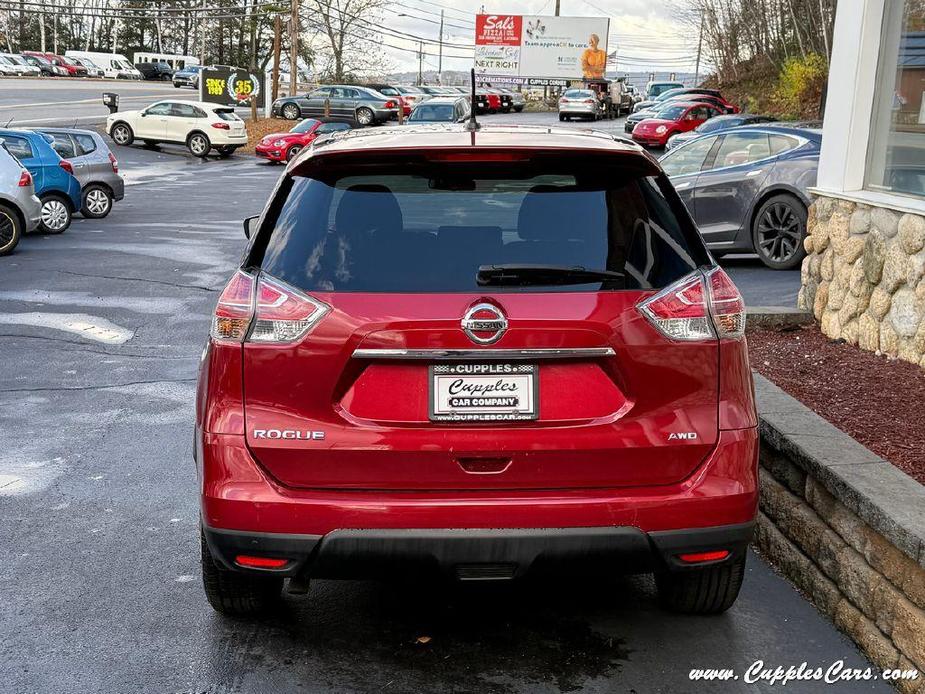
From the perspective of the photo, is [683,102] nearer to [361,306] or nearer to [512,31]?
[361,306]

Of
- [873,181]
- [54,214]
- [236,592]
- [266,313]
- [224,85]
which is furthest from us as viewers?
[224,85]

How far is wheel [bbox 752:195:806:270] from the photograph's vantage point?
43.5 feet

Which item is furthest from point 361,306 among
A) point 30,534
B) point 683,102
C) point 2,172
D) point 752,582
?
point 683,102

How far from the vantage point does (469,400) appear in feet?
11.5

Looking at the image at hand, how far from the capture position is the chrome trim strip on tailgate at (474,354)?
11.4 ft

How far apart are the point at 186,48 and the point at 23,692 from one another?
411ft

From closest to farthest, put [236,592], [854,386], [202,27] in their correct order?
1. [236,592]
2. [854,386]
3. [202,27]

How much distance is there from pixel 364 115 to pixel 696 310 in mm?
52607

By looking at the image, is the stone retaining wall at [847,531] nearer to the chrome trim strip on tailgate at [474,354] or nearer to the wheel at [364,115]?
the chrome trim strip on tailgate at [474,354]

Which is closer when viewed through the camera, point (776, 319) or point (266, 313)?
point (266, 313)

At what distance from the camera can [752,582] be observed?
15.9ft

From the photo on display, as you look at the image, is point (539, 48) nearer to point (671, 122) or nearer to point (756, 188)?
point (671, 122)

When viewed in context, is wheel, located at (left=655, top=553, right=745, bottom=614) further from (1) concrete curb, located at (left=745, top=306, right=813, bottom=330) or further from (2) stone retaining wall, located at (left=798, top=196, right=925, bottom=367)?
(1) concrete curb, located at (left=745, top=306, right=813, bottom=330)

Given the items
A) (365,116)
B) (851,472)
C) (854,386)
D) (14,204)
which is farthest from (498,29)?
(851,472)
